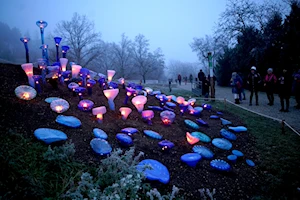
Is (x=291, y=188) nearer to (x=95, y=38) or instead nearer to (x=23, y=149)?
(x=23, y=149)

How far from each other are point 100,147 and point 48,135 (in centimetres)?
90

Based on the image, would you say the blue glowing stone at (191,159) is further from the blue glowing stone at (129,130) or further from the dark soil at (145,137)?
the blue glowing stone at (129,130)

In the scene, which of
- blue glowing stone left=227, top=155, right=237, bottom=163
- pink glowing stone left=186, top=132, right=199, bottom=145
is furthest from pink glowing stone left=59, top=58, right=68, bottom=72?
blue glowing stone left=227, top=155, right=237, bottom=163

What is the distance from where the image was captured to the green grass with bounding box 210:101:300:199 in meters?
2.83

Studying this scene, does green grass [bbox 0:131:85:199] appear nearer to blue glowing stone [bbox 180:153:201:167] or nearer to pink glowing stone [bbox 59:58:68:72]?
blue glowing stone [bbox 180:153:201:167]

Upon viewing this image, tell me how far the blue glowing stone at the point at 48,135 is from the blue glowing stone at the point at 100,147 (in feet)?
1.69

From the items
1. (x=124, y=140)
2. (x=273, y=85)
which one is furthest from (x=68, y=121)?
(x=273, y=85)

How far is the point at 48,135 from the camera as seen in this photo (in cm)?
298

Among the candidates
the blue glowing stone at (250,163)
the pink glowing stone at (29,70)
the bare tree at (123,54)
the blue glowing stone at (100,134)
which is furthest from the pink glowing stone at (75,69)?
the bare tree at (123,54)

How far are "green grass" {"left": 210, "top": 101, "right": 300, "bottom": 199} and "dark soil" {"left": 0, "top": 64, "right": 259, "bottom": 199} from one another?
0.18 metres

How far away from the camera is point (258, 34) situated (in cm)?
1582

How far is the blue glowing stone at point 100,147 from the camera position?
9.71ft

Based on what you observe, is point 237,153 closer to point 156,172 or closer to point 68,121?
point 156,172

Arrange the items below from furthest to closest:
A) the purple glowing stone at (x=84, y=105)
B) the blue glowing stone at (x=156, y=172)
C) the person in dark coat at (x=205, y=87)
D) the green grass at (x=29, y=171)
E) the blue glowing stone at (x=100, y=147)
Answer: the person in dark coat at (x=205, y=87), the purple glowing stone at (x=84, y=105), the blue glowing stone at (x=100, y=147), the blue glowing stone at (x=156, y=172), the green grass at (x=29, y=171)
